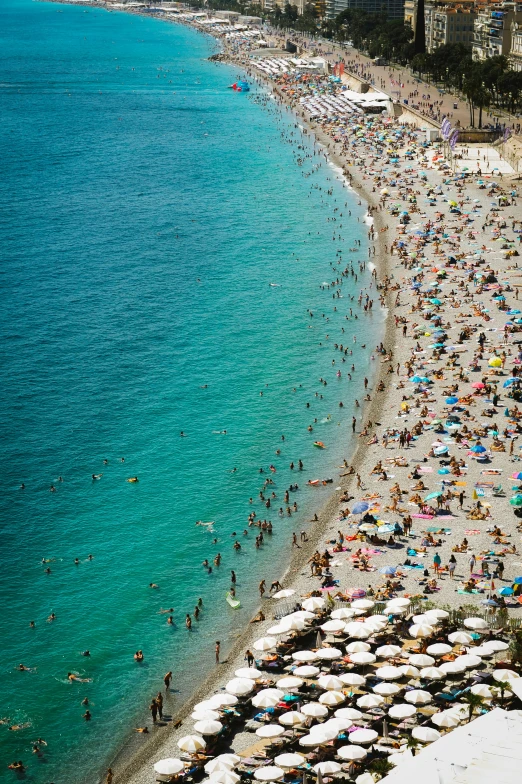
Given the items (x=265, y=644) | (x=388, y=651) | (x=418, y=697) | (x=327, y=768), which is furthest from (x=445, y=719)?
(x=265, y=644)

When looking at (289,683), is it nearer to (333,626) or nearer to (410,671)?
(333,626)

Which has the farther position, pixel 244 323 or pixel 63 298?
pixel 63 298

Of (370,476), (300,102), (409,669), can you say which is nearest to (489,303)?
(370,476)

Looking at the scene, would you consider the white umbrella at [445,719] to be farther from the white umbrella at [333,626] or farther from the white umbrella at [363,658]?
the white umbrella at [333,626]

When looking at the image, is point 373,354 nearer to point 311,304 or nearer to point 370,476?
point 311,304

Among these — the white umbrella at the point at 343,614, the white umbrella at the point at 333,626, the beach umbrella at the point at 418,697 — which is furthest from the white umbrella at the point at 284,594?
the beach umbrella at the point at 418,697

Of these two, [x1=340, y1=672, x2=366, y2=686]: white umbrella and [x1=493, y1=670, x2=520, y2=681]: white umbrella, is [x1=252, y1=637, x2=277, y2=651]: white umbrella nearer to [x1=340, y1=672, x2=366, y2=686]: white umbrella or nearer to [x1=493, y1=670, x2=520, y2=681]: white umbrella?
[x1=340, y1=672, x2=366, y2=686]: white umbrella
